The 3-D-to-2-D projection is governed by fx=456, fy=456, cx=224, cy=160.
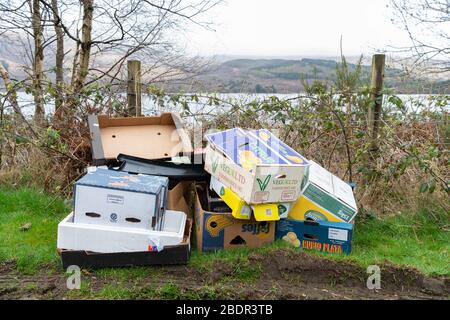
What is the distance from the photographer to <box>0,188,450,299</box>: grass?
9.93 ft

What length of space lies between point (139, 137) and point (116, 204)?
127 cm

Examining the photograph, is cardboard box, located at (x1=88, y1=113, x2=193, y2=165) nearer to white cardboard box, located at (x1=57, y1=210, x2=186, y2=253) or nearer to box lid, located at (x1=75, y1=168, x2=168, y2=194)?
box lid, located at (x1=75, y1=168, x2=168, y2=194)

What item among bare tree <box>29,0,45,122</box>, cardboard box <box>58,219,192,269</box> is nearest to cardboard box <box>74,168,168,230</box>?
cardboard box <box>58,219,192,269</box>

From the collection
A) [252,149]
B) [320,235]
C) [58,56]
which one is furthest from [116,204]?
[58,56]

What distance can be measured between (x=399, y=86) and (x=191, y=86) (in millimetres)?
2523

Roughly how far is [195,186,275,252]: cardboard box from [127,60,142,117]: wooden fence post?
6.70ft

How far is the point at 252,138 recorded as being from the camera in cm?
372

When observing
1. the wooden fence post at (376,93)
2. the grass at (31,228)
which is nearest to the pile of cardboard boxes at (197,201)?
the grass at (31,228)

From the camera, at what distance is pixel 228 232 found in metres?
3.53

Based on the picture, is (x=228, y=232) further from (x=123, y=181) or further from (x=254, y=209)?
(x=123, y=181)

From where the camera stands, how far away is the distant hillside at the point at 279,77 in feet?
18.3

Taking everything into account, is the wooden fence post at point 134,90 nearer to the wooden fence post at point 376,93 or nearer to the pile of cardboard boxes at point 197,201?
the pile of cardboard boxes at point 197,201
